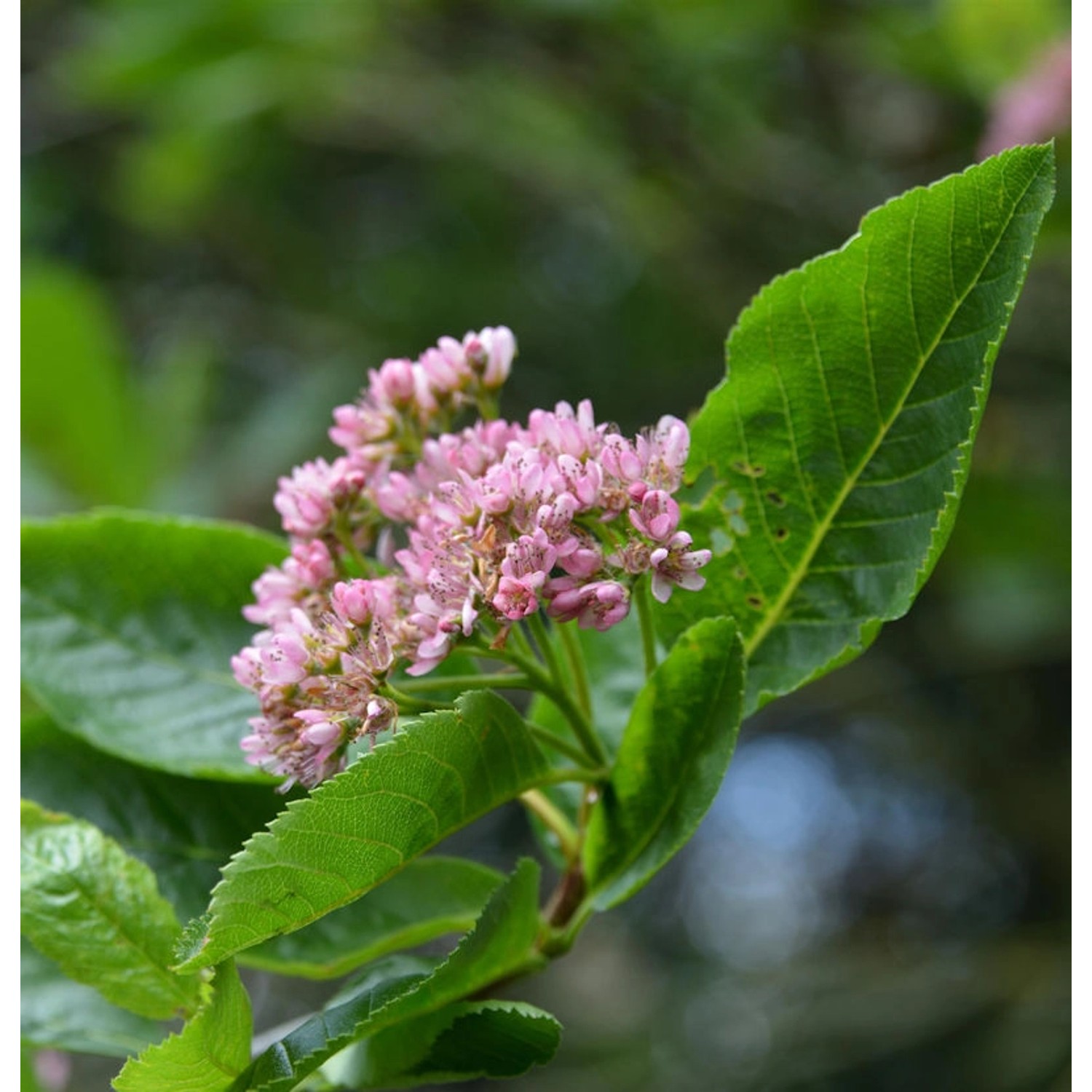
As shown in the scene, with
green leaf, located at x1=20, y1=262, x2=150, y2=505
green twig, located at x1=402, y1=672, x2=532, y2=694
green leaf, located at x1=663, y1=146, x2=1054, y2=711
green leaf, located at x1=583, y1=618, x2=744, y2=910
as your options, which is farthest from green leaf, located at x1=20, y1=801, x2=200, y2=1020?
green leaf, located at x1=20, y1=262, x2=150, y2=505

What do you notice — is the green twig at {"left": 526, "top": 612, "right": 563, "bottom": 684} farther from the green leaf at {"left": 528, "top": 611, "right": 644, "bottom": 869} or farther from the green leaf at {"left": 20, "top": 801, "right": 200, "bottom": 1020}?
the green leaf at {"left": 20, "top": 801, "right": 200, "bottom": 1020}

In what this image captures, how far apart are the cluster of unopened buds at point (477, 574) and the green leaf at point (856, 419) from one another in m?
0.08

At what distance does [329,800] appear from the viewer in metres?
0.98

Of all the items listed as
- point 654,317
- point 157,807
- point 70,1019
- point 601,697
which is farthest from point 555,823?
point 654,317

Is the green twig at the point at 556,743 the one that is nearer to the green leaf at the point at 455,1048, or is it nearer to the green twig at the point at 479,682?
the green twig at the point at 479,682

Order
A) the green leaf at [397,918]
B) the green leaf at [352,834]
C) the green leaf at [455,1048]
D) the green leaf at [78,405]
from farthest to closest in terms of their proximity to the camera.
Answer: the green leaf at [78,405] < the green leaf at [397,918] < the green leaf at [455,1048] < the green leaf at [352,834]

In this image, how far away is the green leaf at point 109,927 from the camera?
1.16 meters

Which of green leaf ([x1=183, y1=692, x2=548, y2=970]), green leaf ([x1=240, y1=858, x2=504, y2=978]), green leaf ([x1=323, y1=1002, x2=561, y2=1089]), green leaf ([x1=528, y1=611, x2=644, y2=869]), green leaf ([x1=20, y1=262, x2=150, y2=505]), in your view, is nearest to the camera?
green leaf ([x1=183, y1=692, x2=548, y2=970])

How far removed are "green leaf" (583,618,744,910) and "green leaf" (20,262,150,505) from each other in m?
2.77

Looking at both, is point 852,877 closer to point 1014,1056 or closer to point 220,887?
point 1014,1056

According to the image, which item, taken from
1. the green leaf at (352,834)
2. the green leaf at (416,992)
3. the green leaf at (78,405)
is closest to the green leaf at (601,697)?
the green leaf at (416,992)

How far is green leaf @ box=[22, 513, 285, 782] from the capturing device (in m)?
1.46

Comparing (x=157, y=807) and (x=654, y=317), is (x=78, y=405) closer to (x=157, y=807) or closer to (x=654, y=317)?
(x=654, y=317)

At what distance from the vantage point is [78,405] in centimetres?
384
